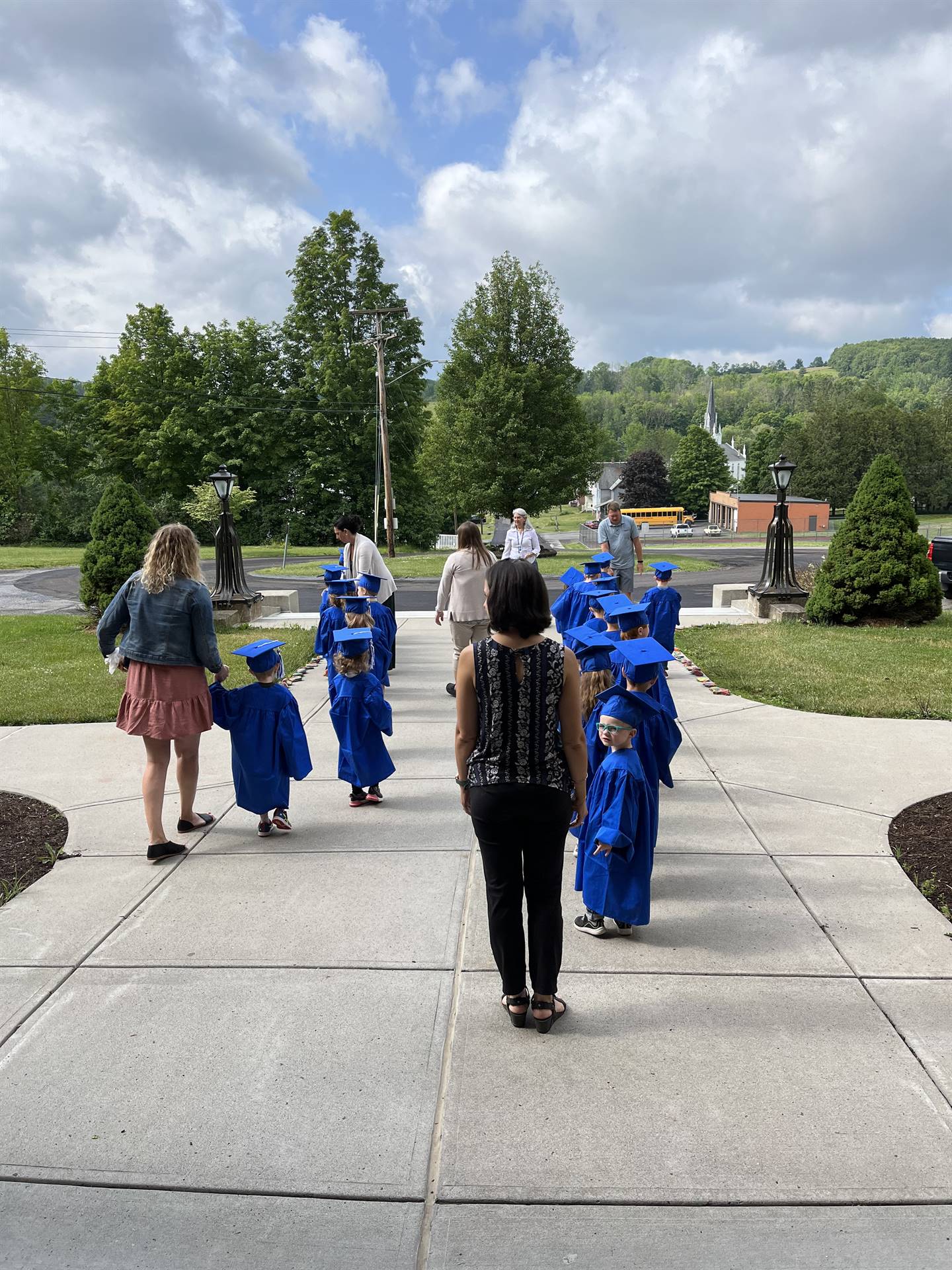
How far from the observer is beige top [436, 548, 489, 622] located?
8227mm

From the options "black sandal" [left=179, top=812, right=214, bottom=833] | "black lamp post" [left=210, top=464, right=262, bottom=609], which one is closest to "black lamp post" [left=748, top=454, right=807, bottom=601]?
"black lamp post" [left=210, top=464, right=262, bottom=609]

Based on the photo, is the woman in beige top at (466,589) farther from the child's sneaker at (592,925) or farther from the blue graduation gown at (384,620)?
the child's sneaker at (592,925)

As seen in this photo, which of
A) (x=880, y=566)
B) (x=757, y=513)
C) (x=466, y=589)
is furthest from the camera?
(x=757, y=513)

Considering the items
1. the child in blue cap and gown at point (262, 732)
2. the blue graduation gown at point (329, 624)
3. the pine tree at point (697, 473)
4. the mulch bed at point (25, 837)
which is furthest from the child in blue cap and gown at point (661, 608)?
the pine tree at point (697, 473)

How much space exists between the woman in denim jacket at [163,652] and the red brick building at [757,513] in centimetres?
6563

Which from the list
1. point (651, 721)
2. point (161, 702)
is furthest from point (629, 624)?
point (161, 702)

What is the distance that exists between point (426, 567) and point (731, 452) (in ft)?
384

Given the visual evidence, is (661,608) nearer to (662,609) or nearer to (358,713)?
(662,609)

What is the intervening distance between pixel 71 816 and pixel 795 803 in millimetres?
4822

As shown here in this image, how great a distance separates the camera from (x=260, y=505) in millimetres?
47656

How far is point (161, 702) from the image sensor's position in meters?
5.08

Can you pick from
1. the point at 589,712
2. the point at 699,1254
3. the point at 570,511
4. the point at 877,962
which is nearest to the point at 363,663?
the point at 589,712

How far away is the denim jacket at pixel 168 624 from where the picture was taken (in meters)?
4.99

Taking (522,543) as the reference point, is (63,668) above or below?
below
